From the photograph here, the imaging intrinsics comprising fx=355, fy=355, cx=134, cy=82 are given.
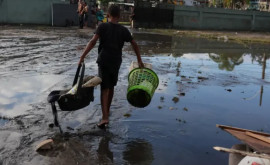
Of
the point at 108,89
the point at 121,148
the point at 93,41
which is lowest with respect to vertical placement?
the point at 121,148

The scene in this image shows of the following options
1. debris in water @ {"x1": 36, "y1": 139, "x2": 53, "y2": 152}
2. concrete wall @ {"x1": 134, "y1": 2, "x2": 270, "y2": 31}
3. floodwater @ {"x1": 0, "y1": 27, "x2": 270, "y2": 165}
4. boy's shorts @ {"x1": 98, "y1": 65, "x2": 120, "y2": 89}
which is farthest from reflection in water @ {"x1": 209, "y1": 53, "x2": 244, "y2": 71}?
concrete wall @ {"x1": 134, "y1": 2, "x2": 270, "y2": 31}

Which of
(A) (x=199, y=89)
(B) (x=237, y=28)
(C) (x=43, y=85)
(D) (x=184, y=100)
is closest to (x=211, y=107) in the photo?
(D) (x=184, y=100)

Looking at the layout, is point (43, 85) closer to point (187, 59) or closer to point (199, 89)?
point (199, 89)

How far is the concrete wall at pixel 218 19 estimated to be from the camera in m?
32.7

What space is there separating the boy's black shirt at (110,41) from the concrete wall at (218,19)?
27.9m

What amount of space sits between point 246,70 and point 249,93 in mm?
3456

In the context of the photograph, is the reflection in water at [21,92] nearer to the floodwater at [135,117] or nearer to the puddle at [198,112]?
the floodwater at [135,117]

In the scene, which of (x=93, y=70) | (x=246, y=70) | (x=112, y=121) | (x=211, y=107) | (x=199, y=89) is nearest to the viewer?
(x=112, y=121)

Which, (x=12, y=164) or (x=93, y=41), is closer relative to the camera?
(x=12, y=164)

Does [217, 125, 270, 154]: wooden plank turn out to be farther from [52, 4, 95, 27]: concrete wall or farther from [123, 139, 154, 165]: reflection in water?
[52, 4, 95, 27]: concrete wall

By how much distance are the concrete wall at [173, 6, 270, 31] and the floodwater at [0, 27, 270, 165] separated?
74.6ft

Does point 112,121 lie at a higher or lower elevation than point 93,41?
lower

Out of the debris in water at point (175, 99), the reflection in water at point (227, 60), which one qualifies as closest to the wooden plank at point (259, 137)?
the debris in water at point (175, 99)

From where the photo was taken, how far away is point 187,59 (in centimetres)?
1289
